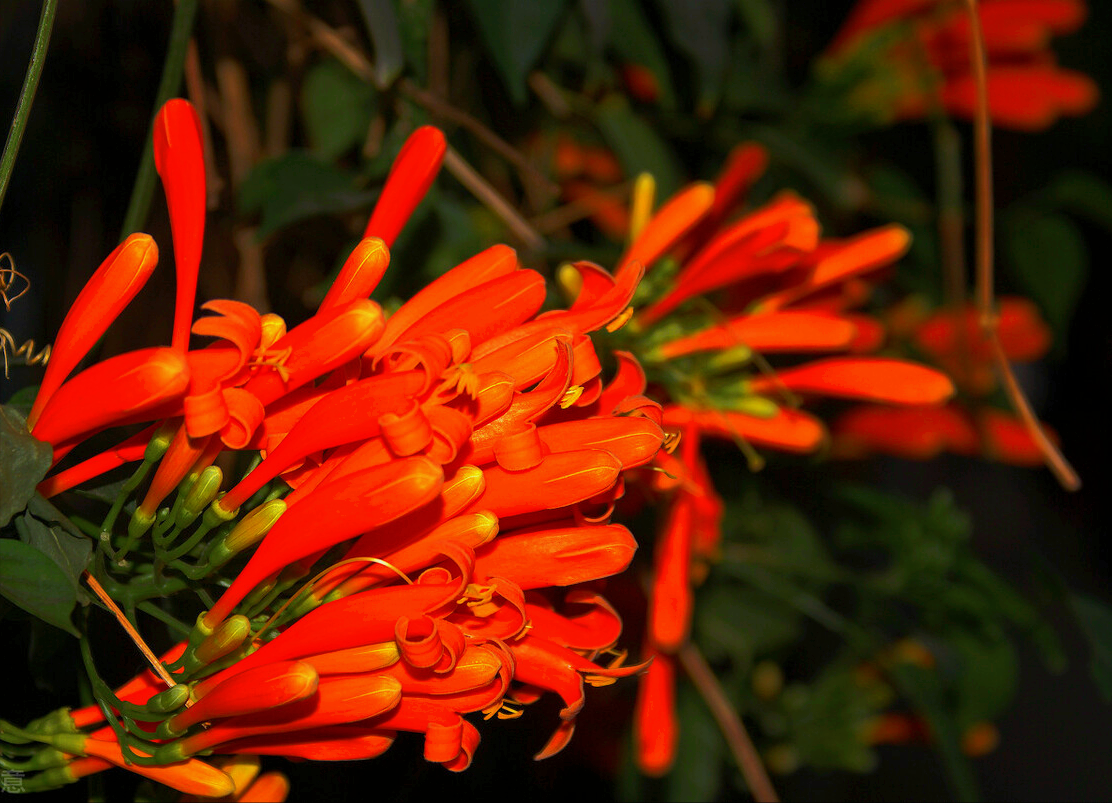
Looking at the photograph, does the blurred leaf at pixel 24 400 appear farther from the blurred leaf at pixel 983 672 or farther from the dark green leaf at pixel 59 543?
the blurred leaf at pixel 983 672

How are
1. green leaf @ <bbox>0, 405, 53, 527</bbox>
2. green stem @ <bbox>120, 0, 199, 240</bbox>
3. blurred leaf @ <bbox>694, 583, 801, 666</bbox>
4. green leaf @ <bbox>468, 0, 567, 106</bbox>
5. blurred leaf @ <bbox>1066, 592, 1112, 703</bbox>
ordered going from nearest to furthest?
1. green leaf @ <bbox>0, 405, 53, 527</bbox>
2. green stem @ <bbox>120, 0, 199, 240</bbox>
3. green leaf @ <bbox>468, 0, 567, 106</bbox>
4. blurred leaf @ <bbox>1066, 592, 1112, 703</bbox>
5. blurred leaf @ <bbox>694, 583, 801, 666</bbox>

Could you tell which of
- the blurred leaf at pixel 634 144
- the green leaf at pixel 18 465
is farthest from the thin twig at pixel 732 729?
the green leaf at pixel 18 465

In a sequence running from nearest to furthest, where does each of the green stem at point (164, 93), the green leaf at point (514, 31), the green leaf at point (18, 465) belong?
the green leaf at point (18, 465), the green stem at point (164, 93), the green leaf at point (514, 31)

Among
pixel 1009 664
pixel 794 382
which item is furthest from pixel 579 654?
pixel 1009 664

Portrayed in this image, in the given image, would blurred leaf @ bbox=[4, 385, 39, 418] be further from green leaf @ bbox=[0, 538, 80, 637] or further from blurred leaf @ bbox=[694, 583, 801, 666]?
blurred leaf @ bbox=[694, 583, 801, 666]

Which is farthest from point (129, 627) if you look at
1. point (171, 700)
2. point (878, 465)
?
point (878, 465)

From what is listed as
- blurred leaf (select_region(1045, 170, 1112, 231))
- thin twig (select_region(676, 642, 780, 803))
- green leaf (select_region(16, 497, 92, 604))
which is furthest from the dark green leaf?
blurred leaf (select_region(1045, 170, 1112, 231))
